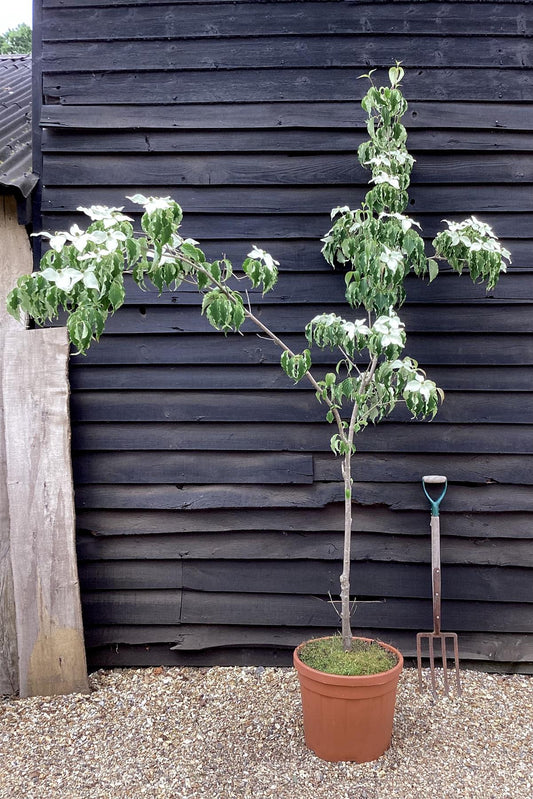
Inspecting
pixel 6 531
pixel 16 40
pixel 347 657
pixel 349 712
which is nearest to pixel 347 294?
pixel 347 657

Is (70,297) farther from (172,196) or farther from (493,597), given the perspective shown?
(493,597)

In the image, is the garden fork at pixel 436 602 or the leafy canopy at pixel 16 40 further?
the leafy canopy at pixel 16 40

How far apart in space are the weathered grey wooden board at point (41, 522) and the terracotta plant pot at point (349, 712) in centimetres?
111

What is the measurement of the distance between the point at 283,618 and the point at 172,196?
2.10 meters

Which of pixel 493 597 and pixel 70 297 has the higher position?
pixel 70 297

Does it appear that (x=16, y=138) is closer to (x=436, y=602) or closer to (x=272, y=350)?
(x=272, y=350)

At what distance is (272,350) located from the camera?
2.74 metres

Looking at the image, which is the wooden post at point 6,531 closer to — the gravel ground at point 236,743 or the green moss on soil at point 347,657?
the gravel ground at point 236,743

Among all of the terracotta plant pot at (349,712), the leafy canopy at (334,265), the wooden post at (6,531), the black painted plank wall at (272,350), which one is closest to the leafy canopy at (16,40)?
the black painted plank wall at (272,350)

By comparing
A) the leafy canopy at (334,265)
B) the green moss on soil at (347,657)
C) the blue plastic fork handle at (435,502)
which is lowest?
the green moss on soil at (347,657)

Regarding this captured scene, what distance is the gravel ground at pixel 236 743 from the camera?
1.99 metres

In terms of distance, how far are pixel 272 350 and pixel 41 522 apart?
1.32 metres

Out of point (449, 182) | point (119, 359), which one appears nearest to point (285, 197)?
point (449, 182)

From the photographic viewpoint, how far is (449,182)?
274cm
